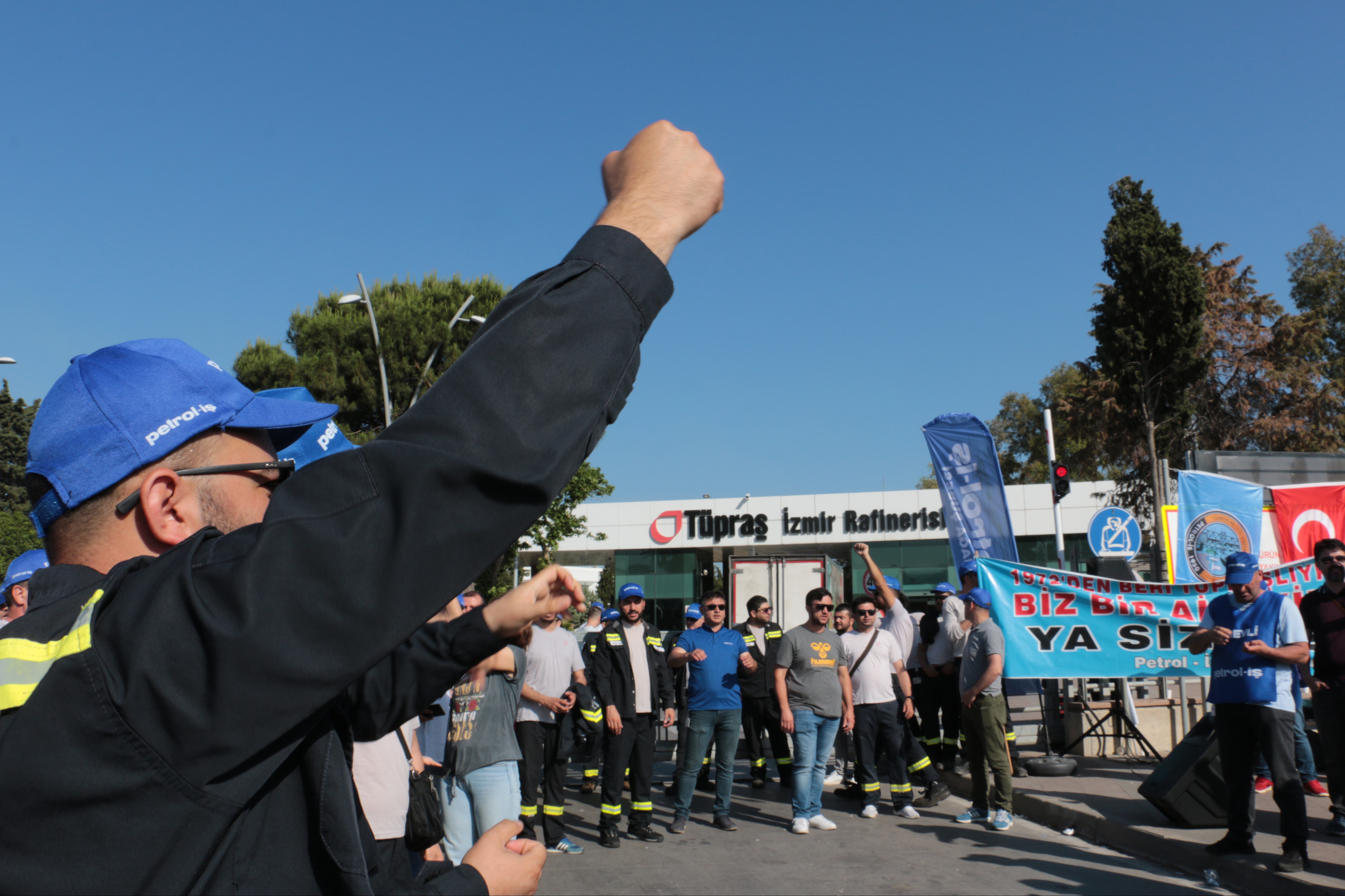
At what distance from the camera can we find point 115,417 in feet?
3.78

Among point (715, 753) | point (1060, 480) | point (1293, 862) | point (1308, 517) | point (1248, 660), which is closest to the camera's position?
point (1293, 862)

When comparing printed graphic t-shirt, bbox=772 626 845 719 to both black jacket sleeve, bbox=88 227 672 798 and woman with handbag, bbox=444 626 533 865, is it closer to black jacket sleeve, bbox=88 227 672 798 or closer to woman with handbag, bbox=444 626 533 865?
woman with handbag, bbox=444 626 533 865

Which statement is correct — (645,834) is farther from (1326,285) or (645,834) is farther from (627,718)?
(1326,285)

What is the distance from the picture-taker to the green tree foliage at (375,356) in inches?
1061

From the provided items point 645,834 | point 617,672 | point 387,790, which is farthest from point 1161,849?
point 387,790

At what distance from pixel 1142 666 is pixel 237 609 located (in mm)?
11089

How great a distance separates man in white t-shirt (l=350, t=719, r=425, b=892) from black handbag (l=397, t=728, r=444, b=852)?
23 millimetres

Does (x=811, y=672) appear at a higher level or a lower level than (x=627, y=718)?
higher

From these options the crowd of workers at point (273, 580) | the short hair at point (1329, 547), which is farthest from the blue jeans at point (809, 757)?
the crowd of workers at point (273, 580)

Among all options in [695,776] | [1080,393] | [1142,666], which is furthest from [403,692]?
[1080,393]

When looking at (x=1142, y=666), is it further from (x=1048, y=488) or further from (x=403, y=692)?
(x=1048, y=488)

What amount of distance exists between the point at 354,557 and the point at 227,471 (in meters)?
0.53

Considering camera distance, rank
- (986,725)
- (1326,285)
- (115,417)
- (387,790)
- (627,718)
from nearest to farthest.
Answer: (115,417), (387,790), (986,725), (627,718), (1326,285)

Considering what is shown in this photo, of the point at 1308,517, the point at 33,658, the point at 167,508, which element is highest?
the point at 1308,517
